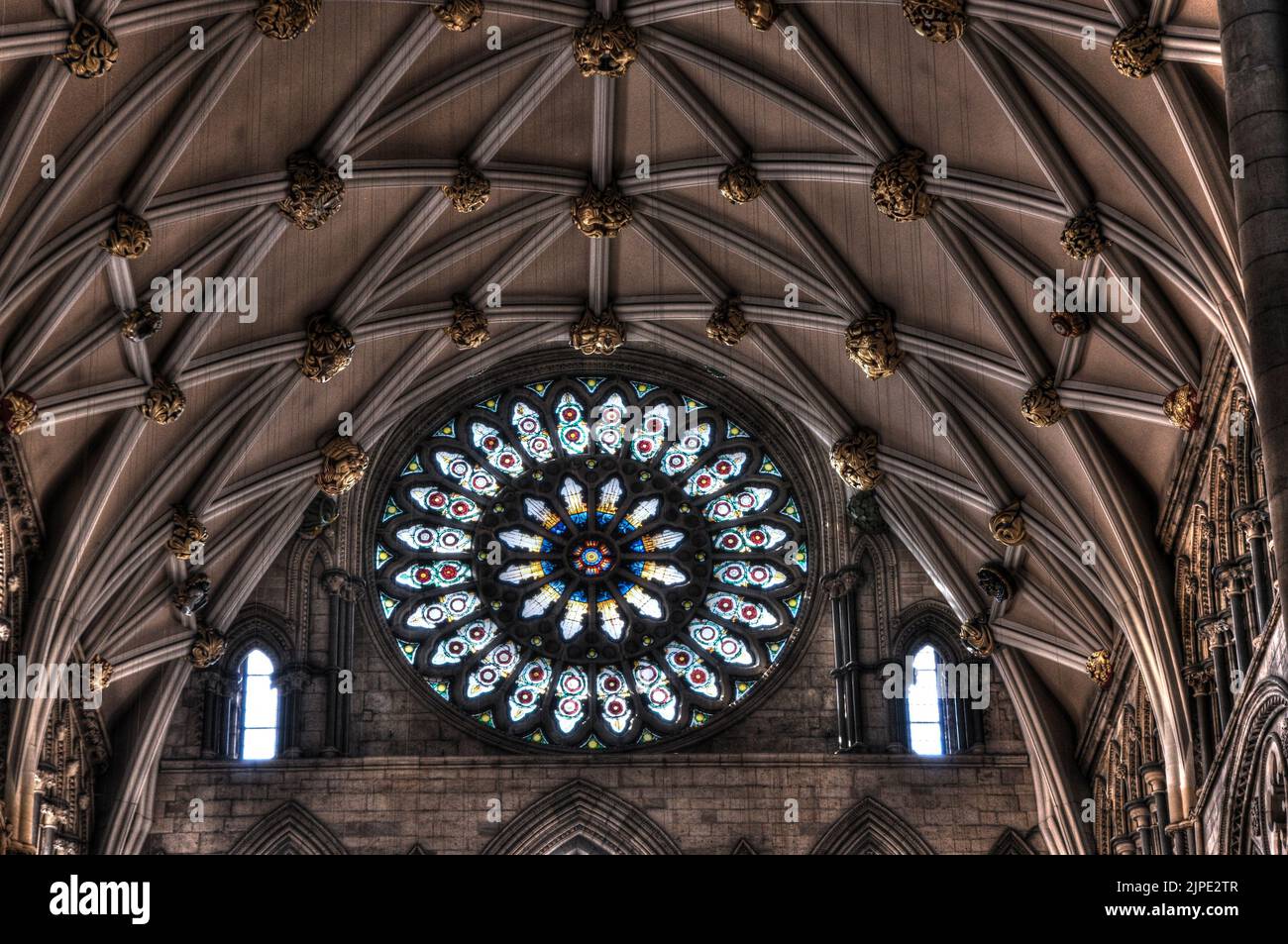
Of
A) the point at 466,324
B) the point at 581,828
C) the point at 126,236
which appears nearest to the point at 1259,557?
the point at 466,324

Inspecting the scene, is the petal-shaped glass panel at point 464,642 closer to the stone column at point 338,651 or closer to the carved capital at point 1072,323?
the stone column at point 338,651

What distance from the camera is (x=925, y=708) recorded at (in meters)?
29.5

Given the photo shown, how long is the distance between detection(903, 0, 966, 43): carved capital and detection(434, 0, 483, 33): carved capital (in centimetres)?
422

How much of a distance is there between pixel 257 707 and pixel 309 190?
856 centimetres

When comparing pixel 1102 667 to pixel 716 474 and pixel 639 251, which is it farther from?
pixel 639 251

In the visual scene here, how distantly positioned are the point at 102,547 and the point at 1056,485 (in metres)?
10.6

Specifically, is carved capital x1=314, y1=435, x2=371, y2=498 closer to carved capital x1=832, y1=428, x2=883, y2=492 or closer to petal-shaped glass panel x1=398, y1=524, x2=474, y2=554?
petal-shaped glass panel x1=398, y1=524, x2=474, y2=554

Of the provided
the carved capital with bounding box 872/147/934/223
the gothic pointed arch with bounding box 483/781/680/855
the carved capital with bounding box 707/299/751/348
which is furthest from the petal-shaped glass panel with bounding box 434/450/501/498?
the carved capital with bounding box 872/147/934/223

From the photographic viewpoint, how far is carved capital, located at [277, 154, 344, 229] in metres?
23.4

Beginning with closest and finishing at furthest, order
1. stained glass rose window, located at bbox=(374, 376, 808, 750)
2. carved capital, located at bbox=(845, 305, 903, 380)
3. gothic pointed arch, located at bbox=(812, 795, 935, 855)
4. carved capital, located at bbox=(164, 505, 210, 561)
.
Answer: carved capital, located at bbox=(845, 305, 903, 380)
carved capital, located at bbox=(164, 505, 210, 561)
gothic pointed arch, located at bbox=(812, 795, 935, 855)
stained glass rose window, located at bbox=(374, 376, 808, 750)
